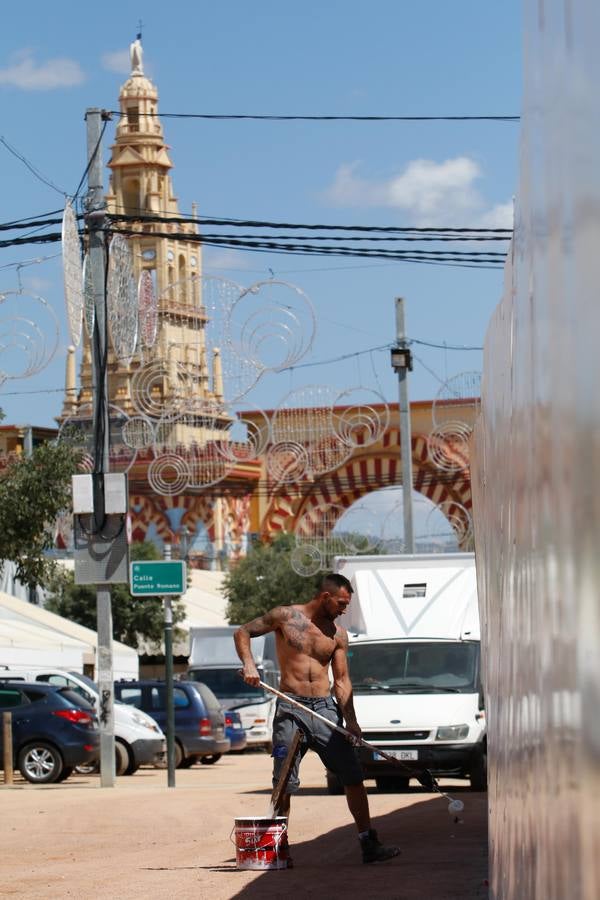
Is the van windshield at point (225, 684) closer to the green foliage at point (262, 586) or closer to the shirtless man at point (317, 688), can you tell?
the shirtless man at point (317, 688)

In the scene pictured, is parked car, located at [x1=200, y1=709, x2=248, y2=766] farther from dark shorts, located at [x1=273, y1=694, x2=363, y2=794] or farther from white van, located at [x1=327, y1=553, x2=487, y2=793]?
dark shorts, located at [x1=273, y1=694, x2=363, y2=794]

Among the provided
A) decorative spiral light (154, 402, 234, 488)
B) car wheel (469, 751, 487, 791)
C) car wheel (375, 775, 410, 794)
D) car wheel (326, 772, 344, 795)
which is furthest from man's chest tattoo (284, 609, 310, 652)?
decorative spiral light (154, 402, 234, 488)

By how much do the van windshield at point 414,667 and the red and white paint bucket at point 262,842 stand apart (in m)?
8.79

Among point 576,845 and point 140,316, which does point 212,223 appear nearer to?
point 140,316

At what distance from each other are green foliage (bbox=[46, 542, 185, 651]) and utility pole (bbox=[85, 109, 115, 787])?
3924 cm

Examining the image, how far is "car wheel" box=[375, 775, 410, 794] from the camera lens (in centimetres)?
1944

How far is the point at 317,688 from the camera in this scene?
35.9 feet

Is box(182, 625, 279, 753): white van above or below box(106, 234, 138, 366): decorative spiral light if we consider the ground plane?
below

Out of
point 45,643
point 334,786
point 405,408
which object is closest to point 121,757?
point 334,786

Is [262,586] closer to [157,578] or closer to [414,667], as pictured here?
[157,578]

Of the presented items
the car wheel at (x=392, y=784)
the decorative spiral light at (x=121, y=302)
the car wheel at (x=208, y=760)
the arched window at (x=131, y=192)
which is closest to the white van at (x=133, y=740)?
the car wheel at (x=208, y=760)

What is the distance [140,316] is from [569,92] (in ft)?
69.1

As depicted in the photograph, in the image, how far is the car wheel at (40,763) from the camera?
24156 millimetres

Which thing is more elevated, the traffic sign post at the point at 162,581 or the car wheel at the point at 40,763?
the traffic sign post at the point at 162,581
